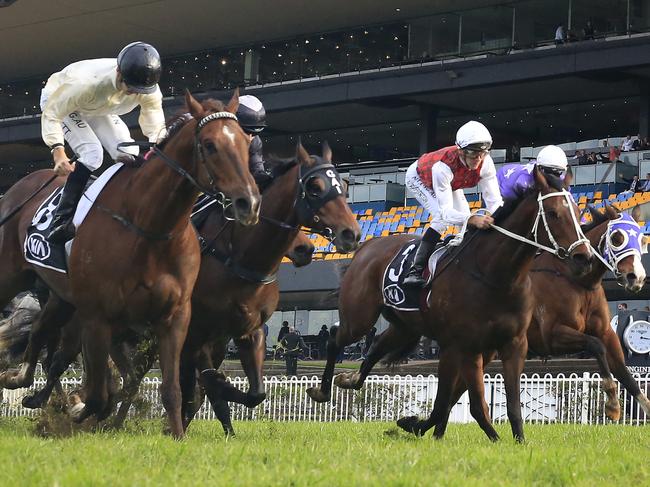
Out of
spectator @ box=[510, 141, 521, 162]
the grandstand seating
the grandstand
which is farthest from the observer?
the grandstand

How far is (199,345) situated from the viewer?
8.66 metres

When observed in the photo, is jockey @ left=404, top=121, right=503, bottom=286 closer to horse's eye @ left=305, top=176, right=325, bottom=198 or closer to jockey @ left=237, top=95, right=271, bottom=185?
horse's eye @ left=305, top=176, right=325, bottom=198

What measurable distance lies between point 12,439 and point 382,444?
95.1 inches

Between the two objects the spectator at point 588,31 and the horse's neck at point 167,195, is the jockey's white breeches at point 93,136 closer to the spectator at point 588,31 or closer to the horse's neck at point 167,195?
the horse's neck at point 167,195

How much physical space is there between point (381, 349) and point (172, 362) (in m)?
4.06

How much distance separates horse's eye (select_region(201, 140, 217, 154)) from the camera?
6887 mm

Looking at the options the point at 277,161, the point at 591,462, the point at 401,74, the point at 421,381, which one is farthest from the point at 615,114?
the point at 591,462

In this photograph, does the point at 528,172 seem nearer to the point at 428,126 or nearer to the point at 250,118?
the point at 250,118

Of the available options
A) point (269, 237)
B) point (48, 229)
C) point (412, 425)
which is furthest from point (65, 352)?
point (412, 425)

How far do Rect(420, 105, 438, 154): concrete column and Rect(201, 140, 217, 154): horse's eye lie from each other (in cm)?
2691

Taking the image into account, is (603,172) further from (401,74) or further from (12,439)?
(12,439)

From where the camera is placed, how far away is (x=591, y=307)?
1125 centimetres

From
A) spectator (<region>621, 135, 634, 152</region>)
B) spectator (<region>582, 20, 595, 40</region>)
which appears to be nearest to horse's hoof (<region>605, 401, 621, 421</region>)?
spectator (<region>621, 135, 634, 152</region>)

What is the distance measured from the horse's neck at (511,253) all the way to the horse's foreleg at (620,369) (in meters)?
3.15
